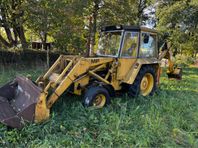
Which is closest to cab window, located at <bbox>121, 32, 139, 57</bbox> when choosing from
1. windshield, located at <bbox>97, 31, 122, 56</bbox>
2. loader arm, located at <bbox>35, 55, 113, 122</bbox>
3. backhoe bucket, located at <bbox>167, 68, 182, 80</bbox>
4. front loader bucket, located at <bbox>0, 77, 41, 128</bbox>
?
windshield, located at <bbox>97, 31, 122, 56</bbox>

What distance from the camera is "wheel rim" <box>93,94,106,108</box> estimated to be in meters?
5.04

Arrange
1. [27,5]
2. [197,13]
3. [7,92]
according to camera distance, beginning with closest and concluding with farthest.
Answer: [7,92], [27,5], [197,13]

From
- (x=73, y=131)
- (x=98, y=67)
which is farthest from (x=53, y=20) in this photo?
(x=73, y=131)

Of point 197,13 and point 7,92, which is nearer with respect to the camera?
point 7,92

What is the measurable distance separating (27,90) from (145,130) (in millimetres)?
2264

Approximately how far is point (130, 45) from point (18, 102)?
2947 mm

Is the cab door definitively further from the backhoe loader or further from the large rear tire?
the large rear tire

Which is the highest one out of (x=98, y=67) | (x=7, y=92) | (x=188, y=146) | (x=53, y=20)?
(x=53, y=20)

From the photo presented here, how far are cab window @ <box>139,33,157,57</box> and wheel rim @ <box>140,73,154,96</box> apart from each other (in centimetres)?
59

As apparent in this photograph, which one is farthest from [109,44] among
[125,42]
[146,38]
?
[146,38]

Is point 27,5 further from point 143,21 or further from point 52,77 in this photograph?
point 143,21

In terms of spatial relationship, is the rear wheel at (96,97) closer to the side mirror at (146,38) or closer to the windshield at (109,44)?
the windshield at (109,44)

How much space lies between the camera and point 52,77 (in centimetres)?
520

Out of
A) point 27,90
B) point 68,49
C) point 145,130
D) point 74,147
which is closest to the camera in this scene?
point 74,147
